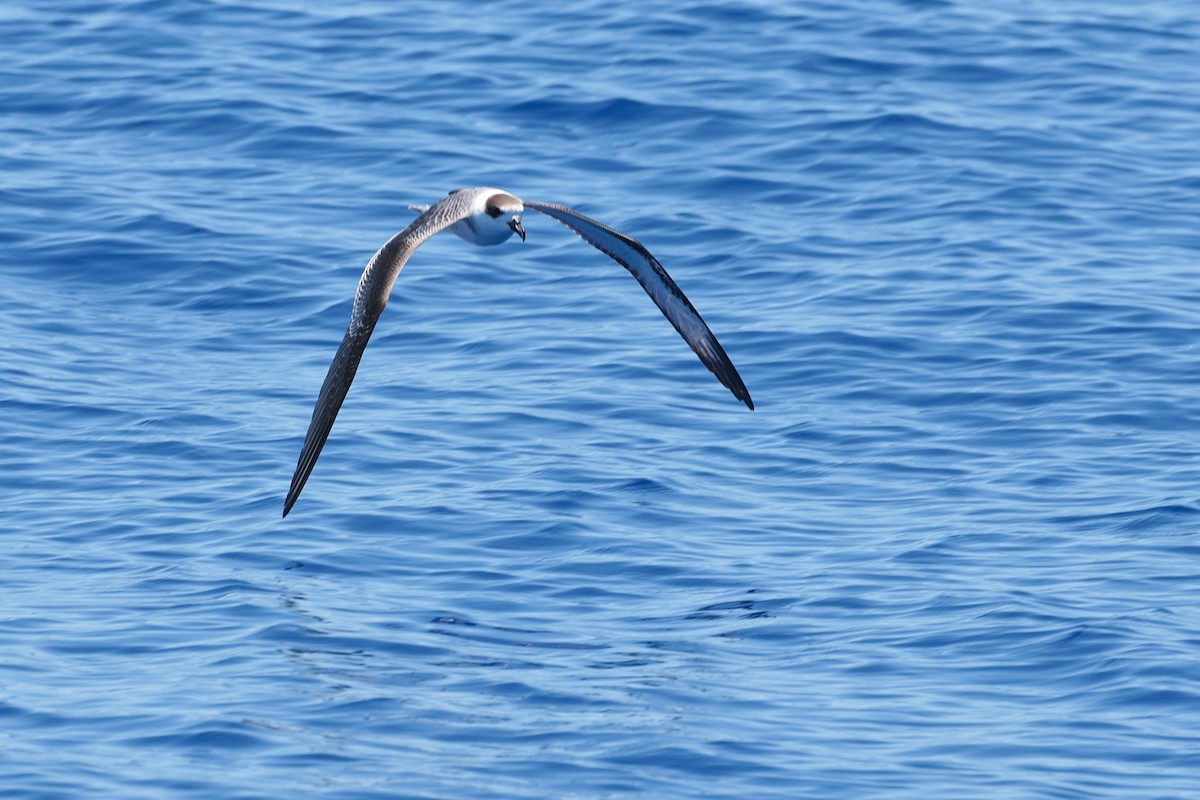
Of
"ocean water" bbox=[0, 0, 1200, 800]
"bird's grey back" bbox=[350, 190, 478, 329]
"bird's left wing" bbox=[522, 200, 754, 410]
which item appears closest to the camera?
"ocean water" bbox=[0, 0, 1200, 800]

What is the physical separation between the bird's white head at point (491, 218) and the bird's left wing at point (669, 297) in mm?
575

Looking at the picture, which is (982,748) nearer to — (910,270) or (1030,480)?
(1030,480)

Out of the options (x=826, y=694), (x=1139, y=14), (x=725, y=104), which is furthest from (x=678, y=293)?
(x=1139, y=14)

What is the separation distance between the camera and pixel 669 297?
45.6ft

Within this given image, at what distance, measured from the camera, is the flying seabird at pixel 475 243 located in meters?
11.6

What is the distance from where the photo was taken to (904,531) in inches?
508

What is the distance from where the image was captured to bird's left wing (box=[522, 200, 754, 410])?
1342 cm

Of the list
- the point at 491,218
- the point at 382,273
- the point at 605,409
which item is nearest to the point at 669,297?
the point at 605,409

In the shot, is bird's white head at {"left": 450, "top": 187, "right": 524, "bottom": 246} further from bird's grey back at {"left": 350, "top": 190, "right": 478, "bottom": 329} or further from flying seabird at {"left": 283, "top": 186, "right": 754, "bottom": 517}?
bird's grey back at {"left": 350, "top": 190, "right": 478, "bottom": 329}

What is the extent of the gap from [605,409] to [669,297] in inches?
49.6

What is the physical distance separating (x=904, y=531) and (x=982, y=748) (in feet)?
9.74

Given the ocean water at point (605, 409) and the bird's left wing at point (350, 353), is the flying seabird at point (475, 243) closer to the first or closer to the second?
the bird's left wing at point (350, 353)

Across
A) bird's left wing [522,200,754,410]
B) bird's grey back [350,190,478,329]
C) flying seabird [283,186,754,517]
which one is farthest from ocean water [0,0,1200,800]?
bird's grey back [350,190,478,329]

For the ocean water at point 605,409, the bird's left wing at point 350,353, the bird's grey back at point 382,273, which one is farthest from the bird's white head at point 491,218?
the ocean water at point 605,409
